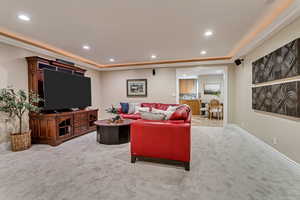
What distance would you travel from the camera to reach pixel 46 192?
1.72 m

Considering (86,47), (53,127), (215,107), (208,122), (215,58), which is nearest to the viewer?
(53,127)

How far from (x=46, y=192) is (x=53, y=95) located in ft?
8.58

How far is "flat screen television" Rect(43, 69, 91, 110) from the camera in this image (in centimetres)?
354

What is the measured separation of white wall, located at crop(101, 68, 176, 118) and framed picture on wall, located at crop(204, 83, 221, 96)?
141 inches

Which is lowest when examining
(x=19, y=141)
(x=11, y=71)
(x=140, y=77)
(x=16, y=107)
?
(x=19, y=141)

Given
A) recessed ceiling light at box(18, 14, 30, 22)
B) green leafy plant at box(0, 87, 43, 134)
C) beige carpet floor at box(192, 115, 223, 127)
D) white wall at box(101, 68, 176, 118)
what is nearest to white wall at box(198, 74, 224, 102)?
beige carpet floor at box(192, 115, 223, 127)

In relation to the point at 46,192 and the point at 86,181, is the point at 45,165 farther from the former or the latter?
the point at 86,181

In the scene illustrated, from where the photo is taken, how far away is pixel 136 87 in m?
6.22

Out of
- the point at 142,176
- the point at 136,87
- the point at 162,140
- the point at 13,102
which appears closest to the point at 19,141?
the point at 13,102

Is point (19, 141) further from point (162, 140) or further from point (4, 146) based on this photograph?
point (162, 140)

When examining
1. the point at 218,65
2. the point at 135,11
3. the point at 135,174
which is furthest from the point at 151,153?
the point at 218,65

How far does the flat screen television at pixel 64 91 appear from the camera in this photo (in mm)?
3540

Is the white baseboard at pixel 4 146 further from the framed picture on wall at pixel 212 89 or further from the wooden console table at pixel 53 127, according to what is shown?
the framed picture on wall at pixel 212 89

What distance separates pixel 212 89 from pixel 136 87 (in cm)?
483
